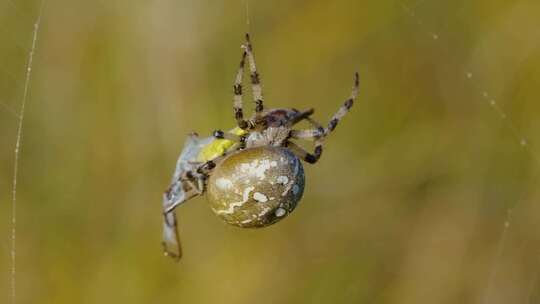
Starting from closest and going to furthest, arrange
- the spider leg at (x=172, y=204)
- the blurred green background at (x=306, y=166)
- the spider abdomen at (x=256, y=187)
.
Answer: the spider abdomen at (x=256, y=187) → the spider leg at (x=172, y=204) → the blurred green background at (x=306, y=166)

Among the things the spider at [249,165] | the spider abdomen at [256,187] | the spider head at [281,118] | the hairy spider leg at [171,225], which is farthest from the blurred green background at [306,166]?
the spider abdomen at [256,187]

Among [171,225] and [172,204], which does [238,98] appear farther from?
[171,225]

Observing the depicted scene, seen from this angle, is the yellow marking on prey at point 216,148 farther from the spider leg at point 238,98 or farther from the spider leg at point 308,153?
the spider leg at point 308,153

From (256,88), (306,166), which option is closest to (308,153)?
(256,88)

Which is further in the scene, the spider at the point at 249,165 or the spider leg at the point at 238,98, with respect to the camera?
the spider leg at the point at 238,98

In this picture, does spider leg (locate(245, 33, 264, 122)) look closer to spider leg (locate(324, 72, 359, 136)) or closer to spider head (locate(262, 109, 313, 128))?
spider head (locate(262, 109, 313, 128))

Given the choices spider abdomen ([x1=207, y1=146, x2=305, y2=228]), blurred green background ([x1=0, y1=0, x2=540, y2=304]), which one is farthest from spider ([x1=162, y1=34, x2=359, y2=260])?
blurred green background ([x1=0, y1=0, x2=540, y2=304])

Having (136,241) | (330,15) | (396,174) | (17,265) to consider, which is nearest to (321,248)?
(396,174)
